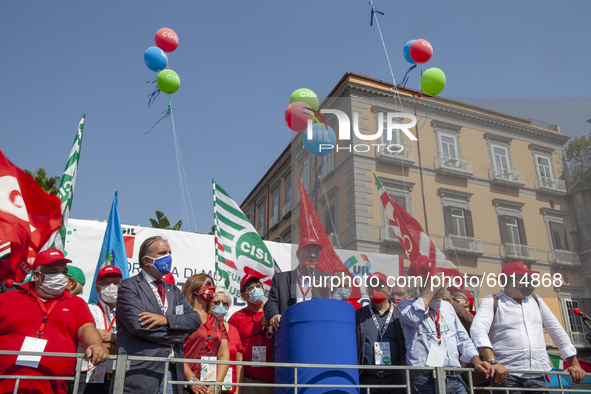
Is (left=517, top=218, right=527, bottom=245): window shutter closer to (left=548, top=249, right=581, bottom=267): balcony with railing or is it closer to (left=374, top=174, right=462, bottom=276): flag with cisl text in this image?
(left=548, top=249, right=581, bottom=267): balcony with railing

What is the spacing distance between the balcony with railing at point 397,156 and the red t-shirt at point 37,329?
470 centimetres

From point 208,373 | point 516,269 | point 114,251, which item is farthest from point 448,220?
point 208,373

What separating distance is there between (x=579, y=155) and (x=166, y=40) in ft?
25.9

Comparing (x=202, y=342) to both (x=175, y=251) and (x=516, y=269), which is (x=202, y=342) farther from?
(x=175, y=251)

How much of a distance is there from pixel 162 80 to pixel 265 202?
23139 millimetres

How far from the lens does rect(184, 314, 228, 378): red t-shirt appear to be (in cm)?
397

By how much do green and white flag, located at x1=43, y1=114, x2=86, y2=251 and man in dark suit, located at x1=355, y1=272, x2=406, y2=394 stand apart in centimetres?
365

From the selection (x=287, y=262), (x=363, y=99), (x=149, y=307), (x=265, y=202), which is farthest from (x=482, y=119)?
(x=265, y=202)

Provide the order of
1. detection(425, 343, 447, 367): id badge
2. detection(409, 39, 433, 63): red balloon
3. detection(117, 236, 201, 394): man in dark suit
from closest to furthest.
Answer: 1. detection(117, 236, 201, 394): man in dark suit
2. detection(425, 343, 447, 367): id badge
3. detection(409, 39, 433, 63): red balloon

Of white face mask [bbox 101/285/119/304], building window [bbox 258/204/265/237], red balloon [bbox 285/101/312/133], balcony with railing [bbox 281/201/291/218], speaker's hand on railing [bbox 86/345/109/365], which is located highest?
building window [bbox 258/204/265/237]

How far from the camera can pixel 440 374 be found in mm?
3201

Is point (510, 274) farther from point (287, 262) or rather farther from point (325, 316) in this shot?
point (287, 262)

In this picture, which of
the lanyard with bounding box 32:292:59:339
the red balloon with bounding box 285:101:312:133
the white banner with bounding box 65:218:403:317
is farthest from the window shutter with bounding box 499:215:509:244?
the lanyard with bounding box 32:292:59:339

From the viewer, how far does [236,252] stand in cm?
647
